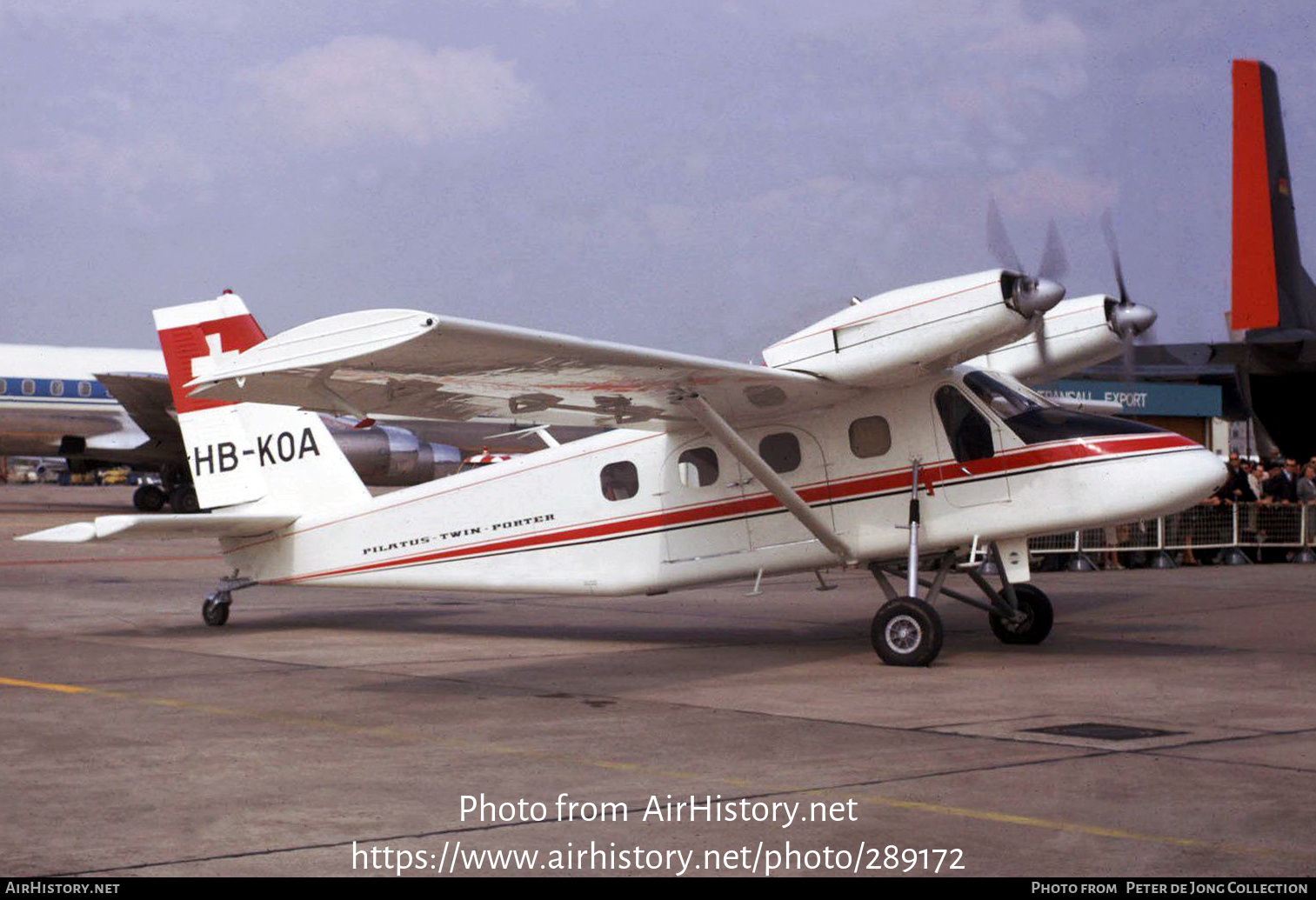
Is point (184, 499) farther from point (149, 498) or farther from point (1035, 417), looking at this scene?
point (1035, 417)

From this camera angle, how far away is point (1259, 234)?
23.7m

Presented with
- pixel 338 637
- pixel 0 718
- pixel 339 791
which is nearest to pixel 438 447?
pixel 338 637

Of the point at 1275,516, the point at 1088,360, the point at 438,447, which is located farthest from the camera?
the point at 438,447

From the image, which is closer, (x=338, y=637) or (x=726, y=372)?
(x=726, y=372)

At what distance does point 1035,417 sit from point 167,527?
25.2 ft

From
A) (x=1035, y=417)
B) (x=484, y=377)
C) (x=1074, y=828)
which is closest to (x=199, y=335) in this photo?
(x=484, y=377)

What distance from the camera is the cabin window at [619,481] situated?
13.0m

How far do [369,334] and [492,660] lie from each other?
466cm

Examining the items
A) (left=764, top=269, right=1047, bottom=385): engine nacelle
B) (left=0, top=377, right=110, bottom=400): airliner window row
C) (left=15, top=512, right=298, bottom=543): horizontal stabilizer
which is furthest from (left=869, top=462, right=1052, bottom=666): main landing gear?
(left=0, top=377, right=110, bottom=400): airliner window row

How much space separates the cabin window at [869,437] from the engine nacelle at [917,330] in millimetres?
622

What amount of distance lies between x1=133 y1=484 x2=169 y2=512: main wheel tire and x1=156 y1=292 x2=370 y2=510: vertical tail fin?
91.4 ft

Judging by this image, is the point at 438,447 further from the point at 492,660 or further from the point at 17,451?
the point at 492,660

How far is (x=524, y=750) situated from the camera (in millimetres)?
7832

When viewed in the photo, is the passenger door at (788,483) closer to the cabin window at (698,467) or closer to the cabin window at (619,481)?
the cabin window at (698,467)
